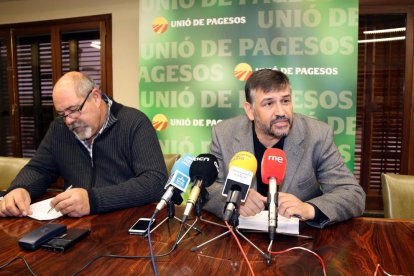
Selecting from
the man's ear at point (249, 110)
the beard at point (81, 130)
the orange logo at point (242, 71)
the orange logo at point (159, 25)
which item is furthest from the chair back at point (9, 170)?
the orange logo at point (242, 71)

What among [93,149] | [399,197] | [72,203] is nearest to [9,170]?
[93,149]

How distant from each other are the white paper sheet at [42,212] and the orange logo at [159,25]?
223 centimetres

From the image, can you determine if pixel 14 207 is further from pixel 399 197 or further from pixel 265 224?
pixel 399 197

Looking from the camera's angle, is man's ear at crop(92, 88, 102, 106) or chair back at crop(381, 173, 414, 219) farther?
man's ear at crop(92, 88, 102, 106)

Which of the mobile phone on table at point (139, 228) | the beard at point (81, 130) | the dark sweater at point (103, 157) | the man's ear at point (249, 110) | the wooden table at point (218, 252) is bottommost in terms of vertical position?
the wooden table at point (218, 252)

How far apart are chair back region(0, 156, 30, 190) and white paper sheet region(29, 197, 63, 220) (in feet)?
2.23

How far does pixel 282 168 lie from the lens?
0.98 m

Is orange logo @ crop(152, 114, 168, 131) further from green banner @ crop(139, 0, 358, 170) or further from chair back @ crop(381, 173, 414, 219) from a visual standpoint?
chair back @ crop(381, 173, 414, 219)

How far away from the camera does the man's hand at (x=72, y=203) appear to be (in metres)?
1.31

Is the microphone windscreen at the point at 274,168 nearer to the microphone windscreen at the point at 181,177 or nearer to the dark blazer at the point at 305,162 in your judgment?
the microphone windscreen at the point at 181,177

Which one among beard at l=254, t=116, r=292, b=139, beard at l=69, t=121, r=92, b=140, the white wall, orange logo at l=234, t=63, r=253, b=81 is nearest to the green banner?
orange logo at l=234, t=63, r=253, b=81

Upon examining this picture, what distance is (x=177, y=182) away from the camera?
0.99m

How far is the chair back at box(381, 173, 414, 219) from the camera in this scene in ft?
4.99

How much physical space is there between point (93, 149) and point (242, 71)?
175cm
